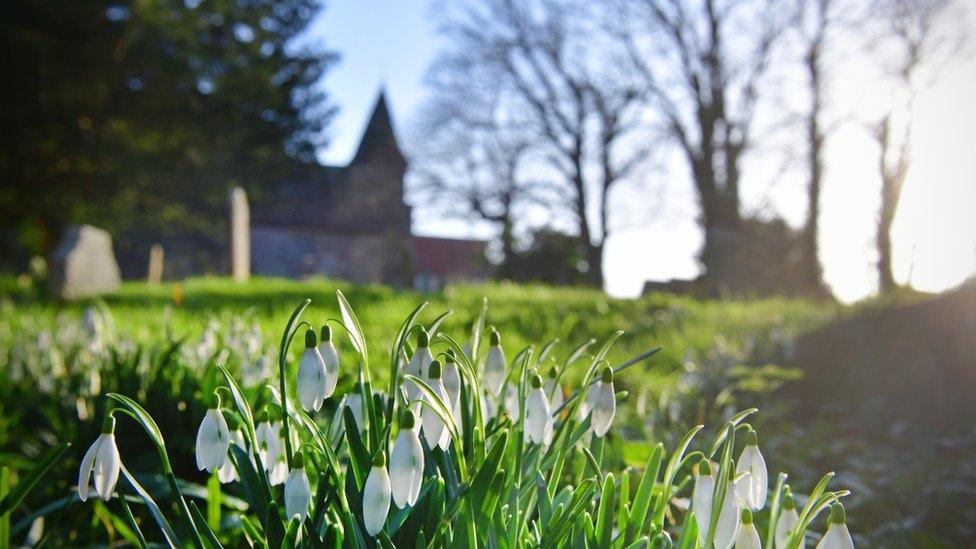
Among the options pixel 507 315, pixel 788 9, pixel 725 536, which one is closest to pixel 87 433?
pixel 725 536

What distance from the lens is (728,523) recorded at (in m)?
1.11

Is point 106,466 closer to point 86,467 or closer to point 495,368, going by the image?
point 86,467

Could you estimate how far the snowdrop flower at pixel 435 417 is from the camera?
3.79 feet

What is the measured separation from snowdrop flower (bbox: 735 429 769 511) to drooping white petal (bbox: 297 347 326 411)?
2.21 feet

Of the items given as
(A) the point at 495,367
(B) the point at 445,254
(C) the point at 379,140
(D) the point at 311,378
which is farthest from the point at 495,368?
(B) the point at 445,254

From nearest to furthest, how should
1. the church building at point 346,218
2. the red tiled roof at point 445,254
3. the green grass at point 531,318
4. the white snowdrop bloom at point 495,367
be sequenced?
1. the white snowdrop bloom at point 495,367
2. the green grass at point 531,318
3. the church building at point 346,218
4. the red tiled roof at point 445,254

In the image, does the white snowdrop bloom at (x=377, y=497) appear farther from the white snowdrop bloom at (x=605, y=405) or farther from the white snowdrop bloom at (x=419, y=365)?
the white snowdrop bloom at (x=605, y=405)

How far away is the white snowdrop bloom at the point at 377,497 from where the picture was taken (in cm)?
101

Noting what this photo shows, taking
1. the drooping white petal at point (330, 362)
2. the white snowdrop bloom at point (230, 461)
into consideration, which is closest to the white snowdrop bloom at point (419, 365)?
the drooping white petal at point (330, 362)

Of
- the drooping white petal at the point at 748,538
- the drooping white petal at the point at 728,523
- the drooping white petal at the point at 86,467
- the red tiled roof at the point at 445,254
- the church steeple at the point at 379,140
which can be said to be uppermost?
the church steeple at the point at 379,140

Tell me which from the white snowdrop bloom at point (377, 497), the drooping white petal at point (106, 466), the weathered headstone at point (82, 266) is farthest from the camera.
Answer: the weathered headstone at point (82, 266)

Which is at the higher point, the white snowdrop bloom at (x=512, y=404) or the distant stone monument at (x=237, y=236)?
the distant stone monument at (x=237, y=236)

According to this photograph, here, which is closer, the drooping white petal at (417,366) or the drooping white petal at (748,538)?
the drooping white petal at (748,538)

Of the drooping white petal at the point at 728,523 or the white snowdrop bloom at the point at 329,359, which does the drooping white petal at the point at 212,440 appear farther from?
the drooping white petal at the point at 728,523
